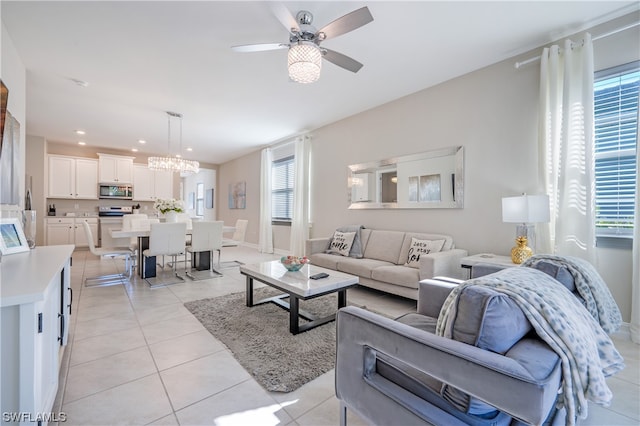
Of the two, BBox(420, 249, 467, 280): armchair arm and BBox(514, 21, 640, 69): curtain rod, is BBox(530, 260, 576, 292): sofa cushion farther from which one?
BBox(514, 21, 640, 69): curtain rod

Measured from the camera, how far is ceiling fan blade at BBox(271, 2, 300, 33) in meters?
1.84

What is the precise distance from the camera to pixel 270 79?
11.5 feet

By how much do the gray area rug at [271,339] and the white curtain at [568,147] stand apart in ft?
7.58

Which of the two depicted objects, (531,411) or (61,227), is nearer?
(531,411)

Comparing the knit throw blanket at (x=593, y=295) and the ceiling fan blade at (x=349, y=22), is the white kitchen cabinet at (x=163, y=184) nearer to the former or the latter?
the ceiling fan blade at (x=349, y=22)

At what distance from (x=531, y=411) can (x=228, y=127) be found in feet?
19.2

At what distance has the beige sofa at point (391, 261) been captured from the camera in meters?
2.90

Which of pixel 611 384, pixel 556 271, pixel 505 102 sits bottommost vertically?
pixel 611 384

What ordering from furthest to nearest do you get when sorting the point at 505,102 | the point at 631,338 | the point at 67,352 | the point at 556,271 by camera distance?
the point at 505,102 → the point at 631,338 → the point at 67,352 → the point at 556,271

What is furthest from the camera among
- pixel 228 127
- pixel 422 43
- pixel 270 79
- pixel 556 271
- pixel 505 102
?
pixel 228 127

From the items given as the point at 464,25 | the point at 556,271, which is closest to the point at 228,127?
the point at 464,25

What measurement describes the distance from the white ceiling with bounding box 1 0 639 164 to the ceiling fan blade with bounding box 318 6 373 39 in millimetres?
382

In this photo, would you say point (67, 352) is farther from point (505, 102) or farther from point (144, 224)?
point (505, 102)

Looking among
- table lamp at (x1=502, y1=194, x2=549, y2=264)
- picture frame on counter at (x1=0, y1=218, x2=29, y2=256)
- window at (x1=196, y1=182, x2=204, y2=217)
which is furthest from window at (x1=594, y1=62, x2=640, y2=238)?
window at (x1=196, y1=182, x2=204, y2=217)
